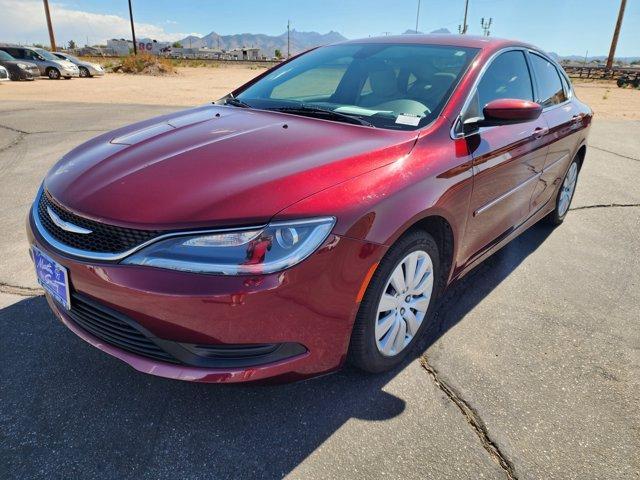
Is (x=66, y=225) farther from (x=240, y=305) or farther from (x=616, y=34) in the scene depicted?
(x=616, y=34)

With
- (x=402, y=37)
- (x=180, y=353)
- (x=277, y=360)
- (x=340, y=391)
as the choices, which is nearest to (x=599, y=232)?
(x=402, y=37)

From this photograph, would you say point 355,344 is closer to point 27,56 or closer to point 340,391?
point 340,391

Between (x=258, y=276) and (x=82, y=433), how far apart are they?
106 cm

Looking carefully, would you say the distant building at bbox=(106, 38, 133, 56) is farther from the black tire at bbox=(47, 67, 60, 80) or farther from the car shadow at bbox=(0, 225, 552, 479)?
the car shadow at bbox=(0, 225, 552, 479)

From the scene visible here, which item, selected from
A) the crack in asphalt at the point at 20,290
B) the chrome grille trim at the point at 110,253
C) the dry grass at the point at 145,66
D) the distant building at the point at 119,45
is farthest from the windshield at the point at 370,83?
the distant building at the point at 119,45

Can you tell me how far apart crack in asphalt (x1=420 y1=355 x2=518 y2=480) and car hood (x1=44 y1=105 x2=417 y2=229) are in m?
1.10

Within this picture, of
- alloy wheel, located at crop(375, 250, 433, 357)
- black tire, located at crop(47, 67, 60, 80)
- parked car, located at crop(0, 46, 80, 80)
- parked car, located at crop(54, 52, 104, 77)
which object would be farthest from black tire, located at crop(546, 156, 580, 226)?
parked car, located at crop(54, 52, 104, 77)

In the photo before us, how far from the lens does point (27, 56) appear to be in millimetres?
23297

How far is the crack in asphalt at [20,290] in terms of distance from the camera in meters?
2.97

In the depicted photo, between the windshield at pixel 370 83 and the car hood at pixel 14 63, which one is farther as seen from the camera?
the car hood at pixel 14 63

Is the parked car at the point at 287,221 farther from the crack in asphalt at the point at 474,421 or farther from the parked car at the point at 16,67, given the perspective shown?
the parked car at the point at 16,67

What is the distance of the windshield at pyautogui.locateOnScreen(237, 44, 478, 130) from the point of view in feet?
8.50

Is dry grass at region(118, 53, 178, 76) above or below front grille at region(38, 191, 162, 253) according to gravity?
below

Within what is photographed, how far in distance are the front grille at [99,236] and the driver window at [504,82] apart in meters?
1.81
